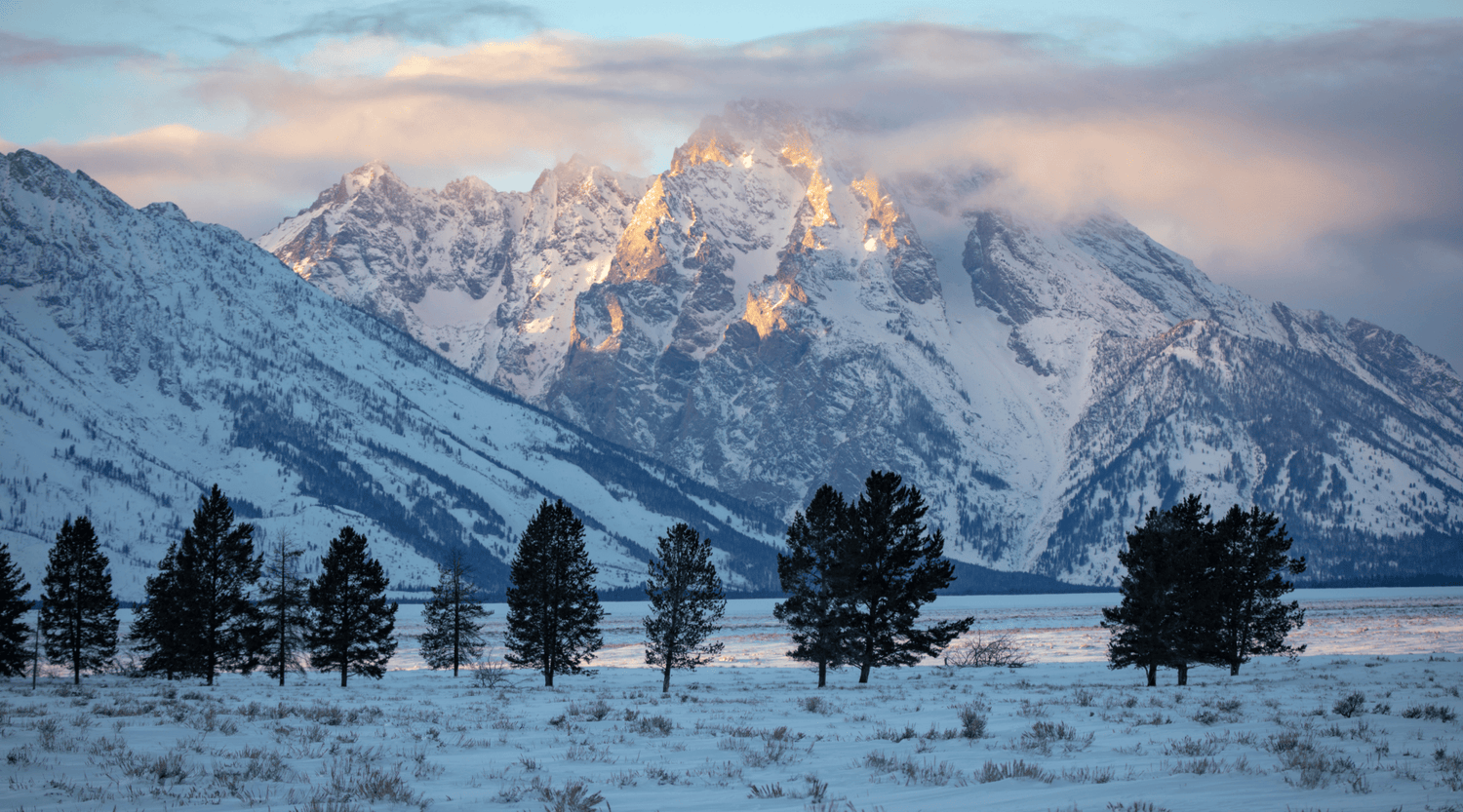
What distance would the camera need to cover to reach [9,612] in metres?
69.6

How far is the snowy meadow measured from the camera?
55.8ft

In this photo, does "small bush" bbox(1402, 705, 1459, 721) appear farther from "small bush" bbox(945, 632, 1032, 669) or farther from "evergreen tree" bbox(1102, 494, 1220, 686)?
"small bush" bbox(945, 632, 1032, 669)

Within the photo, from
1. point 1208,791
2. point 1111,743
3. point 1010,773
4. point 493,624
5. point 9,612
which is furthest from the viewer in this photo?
point 493,624

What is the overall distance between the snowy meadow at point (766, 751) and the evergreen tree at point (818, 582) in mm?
10067

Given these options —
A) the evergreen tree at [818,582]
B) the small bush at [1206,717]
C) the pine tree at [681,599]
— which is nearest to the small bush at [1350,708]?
the small bush at [1206,717]

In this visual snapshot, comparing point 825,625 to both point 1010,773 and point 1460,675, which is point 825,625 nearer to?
point 1460,675

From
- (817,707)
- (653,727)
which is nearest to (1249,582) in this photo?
(817,707)

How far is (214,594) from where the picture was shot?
64250 millimetres

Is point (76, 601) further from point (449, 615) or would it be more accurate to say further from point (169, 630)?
point (449, 615)

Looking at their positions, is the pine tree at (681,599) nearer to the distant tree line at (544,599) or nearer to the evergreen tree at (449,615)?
the distant tree line at (544,599)

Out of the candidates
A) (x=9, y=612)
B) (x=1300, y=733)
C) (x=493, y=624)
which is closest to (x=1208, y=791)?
(x=1300, y=733)

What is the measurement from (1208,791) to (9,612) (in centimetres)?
7431

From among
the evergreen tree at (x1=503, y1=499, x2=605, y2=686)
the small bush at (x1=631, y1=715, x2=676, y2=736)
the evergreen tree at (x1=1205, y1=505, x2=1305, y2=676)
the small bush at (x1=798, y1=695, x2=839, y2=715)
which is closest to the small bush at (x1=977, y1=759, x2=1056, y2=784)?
the small bush at (x1=631, y1=715, x2=676, y2=736)

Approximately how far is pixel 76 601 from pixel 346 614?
1880cm
